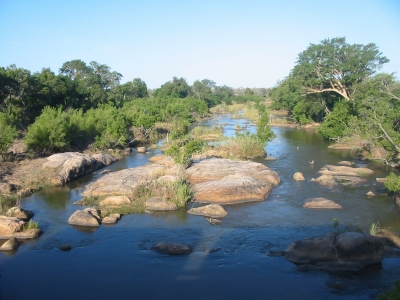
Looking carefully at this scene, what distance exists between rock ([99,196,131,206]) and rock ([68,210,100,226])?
5.09ft

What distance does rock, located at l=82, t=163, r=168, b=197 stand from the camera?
1789 centimetres

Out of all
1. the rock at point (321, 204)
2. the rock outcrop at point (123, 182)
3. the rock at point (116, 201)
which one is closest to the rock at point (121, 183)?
the rock outcrop at point (123, 182)

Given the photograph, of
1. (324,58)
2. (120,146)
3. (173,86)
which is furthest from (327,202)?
(173,86)

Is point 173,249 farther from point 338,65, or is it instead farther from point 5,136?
point 338,65

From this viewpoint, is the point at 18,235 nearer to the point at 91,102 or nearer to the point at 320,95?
the point at 91,102

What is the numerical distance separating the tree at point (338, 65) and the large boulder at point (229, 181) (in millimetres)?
22707

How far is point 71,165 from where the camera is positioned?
851 inches

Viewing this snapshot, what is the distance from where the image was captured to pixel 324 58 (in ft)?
134

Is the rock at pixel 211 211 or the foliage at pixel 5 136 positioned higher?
the foliage at pixel 5 136

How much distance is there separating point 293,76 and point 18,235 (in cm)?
3740

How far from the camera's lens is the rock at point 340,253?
36.7 ft

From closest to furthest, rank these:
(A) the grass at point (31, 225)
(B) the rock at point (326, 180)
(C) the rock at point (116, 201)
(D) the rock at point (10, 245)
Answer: (D) the rock at point (10, 245) < (A) the grass at point (31, 225) < (C) the rock at point (116, 201) < (B) the rock at point (326, 180)

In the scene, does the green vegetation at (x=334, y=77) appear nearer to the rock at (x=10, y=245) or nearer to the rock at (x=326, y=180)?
the rock at (x=326, y=180)

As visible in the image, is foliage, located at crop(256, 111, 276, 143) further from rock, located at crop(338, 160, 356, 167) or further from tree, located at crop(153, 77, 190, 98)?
tree, located at crop(153, 77, 190, 98)
